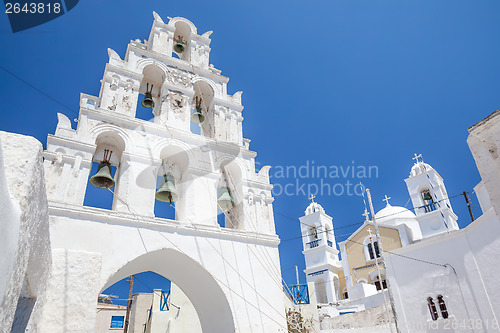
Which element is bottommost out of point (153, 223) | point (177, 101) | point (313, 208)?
point (153, 223)

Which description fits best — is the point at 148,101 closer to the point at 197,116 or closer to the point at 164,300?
the point at 197,116

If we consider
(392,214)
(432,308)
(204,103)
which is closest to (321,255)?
(392,214)

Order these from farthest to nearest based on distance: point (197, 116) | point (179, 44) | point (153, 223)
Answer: point (179, 44) → point (197, 116) → point (153, 223)

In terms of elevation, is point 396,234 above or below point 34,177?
above

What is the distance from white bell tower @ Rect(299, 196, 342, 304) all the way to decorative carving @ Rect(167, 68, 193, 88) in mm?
18192

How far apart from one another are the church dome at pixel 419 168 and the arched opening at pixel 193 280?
21.3 metres

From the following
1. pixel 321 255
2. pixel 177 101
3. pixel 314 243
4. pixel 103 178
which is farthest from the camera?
pixel 314 243

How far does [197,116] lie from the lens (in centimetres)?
980

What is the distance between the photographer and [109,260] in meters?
6.29

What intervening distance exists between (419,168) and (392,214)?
380cm

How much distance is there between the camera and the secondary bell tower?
21.7 ft

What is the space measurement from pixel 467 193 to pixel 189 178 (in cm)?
1383

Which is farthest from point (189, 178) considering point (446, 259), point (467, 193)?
point (467, 193)

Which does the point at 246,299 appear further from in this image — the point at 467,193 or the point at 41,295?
the point at 467,193
